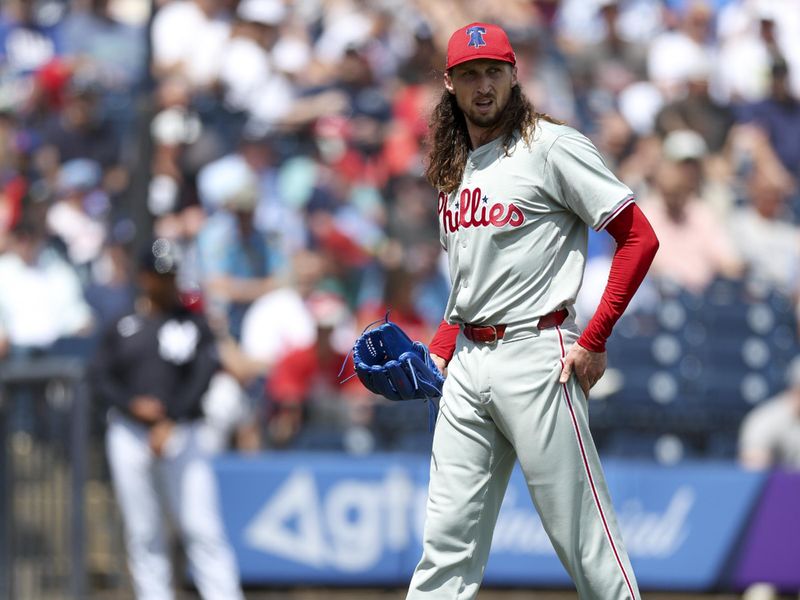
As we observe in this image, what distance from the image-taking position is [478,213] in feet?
14.2

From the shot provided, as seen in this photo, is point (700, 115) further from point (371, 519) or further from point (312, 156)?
point (371, 519)

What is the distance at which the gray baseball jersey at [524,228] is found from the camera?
14.1ft

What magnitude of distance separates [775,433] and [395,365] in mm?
5642

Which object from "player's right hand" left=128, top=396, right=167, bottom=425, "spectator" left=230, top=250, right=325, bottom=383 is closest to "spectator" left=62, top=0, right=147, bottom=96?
"spectator" left=230, top=250, right=325, bottom=383

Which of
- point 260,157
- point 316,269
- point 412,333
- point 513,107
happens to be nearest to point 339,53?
point 260,157

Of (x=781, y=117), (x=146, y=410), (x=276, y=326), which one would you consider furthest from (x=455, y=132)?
(x=781, y=117)

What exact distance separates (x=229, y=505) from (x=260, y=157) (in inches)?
114

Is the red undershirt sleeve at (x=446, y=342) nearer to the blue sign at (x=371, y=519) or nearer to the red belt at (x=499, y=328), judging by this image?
the red belt at (x=499, y=328)

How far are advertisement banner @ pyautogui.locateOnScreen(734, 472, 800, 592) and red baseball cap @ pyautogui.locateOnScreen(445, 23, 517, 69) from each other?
6.04 metres

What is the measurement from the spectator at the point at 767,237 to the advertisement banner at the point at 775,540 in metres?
1.94

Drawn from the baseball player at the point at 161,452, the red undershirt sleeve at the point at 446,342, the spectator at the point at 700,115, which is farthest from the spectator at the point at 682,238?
the red undershirt sleeve at the point at 446,342

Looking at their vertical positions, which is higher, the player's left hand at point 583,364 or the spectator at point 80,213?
the spectator at point 80,213

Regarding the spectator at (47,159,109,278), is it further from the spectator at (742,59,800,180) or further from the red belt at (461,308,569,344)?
the red belt at (461,308,569,344)

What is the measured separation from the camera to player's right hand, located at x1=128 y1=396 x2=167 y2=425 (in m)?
7.92
